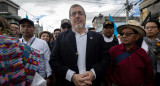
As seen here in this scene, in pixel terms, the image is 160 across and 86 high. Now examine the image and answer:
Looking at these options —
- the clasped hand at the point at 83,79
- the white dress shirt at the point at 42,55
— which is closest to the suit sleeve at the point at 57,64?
the clasped hand at the point at 83,79

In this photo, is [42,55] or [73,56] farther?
[42,55]

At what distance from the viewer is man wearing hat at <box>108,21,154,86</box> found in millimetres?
1710

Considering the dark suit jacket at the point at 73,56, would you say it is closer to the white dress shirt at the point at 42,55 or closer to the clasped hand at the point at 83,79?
the clasped hand at the point at 83,79

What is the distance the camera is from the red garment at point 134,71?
170cm

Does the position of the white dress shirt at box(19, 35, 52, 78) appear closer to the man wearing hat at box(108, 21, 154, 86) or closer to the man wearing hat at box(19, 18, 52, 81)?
the man wearing hat at box(19, 18, 52, 81)

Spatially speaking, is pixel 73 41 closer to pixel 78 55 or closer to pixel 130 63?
pixel 78 55

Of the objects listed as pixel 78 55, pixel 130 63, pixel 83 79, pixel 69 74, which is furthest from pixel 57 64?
pixel 130 63

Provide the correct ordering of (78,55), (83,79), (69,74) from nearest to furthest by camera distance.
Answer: (83,79) < (69,74) < (78,55)

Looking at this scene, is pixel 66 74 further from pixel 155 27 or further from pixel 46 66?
pixel 155 27

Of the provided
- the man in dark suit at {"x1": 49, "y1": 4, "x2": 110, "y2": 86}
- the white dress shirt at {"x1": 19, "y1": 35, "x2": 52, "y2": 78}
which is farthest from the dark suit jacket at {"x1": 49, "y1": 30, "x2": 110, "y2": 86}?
the white dress shirt at {"x1": 19, "y1": 35, "x2": 52, "y2": 78}

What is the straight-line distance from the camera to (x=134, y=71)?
1697 mm

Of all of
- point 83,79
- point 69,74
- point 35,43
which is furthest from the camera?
point 35,43

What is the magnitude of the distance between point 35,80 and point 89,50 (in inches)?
35.4

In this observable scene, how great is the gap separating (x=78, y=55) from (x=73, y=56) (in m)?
0.09
